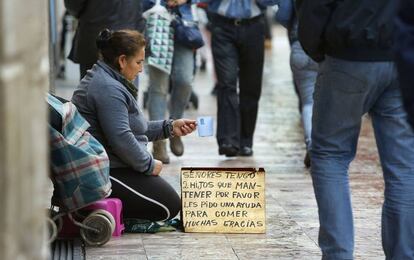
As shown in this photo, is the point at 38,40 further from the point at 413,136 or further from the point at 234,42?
the point at 234,42

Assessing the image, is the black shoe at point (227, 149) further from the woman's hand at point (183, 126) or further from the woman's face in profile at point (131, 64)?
the woman's face in profile at point (131, 64)

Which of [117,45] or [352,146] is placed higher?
[117,45]

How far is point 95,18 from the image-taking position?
7.46 meters

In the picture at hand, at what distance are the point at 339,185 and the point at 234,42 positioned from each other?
411 cm

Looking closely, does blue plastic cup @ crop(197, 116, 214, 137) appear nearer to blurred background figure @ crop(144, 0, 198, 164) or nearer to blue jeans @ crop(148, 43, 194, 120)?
blurred background figure @ crop(144, 0, 198, 164)

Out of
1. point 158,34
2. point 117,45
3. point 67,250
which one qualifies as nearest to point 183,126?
point 117,45

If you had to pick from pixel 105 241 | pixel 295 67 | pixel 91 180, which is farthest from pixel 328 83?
pixel 295 67

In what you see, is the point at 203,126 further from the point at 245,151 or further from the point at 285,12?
the point at 245,151

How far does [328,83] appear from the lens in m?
4.53

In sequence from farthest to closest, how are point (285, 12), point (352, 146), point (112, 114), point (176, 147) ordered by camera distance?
point (176, 147) < point (285, 12) < point (112, 114) < point (352, 146)

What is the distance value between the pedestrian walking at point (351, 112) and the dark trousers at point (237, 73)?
12.8 ft

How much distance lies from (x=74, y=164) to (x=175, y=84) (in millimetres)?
3646

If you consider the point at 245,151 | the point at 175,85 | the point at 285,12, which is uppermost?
the point at 285,12

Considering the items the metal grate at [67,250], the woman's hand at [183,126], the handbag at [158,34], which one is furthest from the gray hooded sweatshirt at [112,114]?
the handbag at [158,34]
